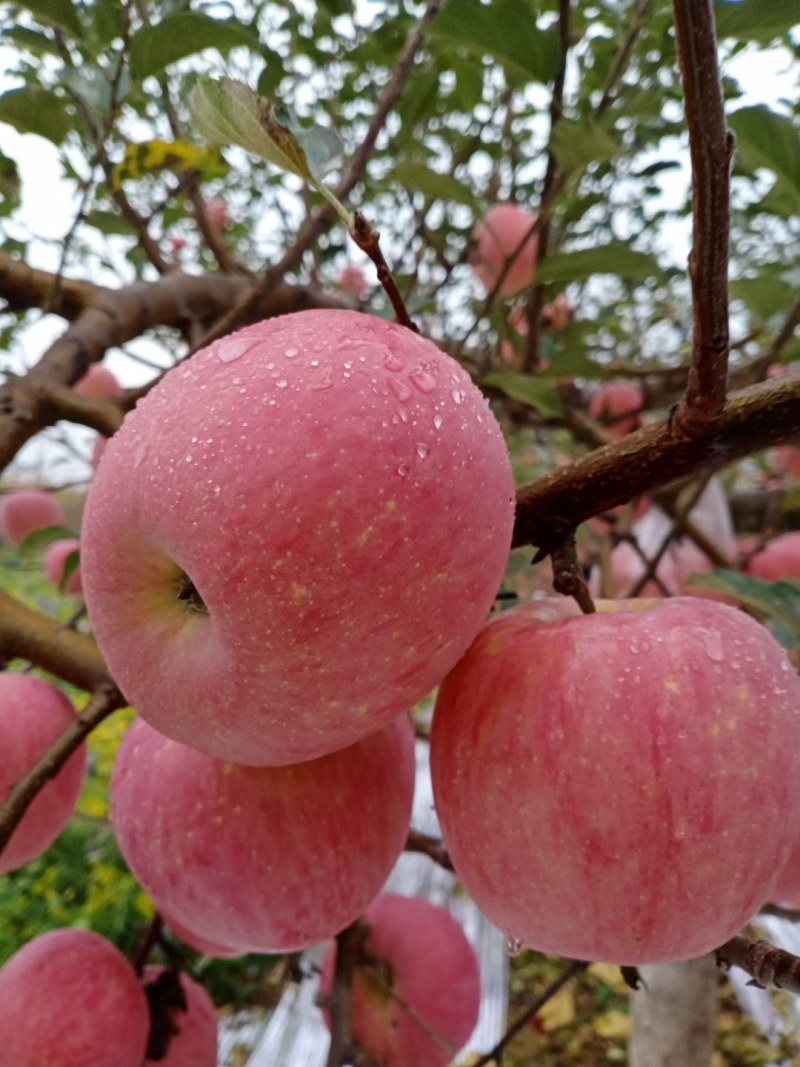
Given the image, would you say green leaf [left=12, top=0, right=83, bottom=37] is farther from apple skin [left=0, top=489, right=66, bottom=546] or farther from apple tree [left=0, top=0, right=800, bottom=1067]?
apple skin [left=0, top=489, right=66, bottom=546]

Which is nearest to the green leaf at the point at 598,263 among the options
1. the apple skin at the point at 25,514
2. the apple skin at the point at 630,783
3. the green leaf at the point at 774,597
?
the green leaf at the point at 774,597

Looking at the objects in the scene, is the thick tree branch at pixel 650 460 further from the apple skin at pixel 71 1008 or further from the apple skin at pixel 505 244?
the apple skin at pixel 505 244

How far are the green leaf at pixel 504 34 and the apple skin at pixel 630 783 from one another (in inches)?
16.7

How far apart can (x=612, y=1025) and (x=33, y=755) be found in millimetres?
1469

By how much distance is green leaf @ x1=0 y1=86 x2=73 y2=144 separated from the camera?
23.1 inches

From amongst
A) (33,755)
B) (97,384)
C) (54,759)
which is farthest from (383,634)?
(97,384)

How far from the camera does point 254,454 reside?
0.28m

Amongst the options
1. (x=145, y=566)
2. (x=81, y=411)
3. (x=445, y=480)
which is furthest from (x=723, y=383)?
(x=81, y=411)

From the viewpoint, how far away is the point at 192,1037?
662 mm

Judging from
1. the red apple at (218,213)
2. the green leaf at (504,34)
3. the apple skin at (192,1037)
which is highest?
the red apple at (218,213)

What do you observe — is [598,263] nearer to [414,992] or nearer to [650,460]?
[650,460]

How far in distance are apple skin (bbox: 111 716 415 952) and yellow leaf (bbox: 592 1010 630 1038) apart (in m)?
1.41

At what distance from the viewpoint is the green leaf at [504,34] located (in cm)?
51

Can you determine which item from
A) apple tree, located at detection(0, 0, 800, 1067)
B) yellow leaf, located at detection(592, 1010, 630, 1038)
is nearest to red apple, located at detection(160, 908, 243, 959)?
apple tree, located at detection(0, 0, 800, 1067)
